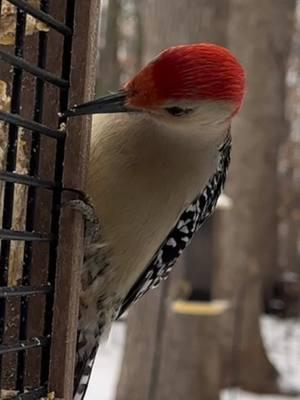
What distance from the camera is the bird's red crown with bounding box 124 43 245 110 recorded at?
1827 mm

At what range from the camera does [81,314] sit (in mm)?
2236

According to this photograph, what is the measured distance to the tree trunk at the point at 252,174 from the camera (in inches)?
337

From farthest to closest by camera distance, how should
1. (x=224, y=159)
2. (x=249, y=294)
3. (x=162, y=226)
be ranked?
(x=249, y=294), (x=224, y=159), (x=162, y=226)

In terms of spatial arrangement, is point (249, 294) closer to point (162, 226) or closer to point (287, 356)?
point (287, 356)

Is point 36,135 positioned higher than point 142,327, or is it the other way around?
point 36,135

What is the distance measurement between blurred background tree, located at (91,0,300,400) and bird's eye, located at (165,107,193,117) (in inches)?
127

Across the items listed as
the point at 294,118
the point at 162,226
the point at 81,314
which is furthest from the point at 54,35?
the point at 294,118

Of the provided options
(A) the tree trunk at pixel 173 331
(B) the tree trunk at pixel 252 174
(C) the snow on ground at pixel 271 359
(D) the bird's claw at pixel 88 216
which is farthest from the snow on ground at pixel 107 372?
(D) the bird's claw at pixel 88 216

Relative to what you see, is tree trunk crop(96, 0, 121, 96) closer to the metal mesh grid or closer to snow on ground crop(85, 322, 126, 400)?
snow on ground crop(85, 322, 126, 400)

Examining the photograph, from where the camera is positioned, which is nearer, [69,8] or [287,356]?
[69,8]

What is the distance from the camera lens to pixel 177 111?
197cm

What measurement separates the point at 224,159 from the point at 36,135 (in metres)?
0.76

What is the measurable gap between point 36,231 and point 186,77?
425 mm

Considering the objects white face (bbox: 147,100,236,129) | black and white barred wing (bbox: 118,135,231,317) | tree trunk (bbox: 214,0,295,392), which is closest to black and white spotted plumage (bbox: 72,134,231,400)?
black and white barred wing (bbox: 118,135,231,317)
